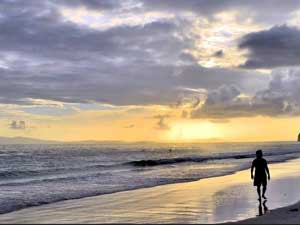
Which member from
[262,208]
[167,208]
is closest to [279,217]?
[262,208]

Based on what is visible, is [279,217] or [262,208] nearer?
[279,217]

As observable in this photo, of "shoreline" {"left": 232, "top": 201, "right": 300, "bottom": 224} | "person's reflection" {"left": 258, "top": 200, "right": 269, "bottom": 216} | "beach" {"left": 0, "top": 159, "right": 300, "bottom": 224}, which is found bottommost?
"beach" {"left": 0, "top": 159, "right": 300, "bottom": 224}

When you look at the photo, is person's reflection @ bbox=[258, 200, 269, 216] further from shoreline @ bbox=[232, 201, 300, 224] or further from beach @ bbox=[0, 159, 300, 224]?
shoreline @ bbox=[232, 201, 300, 224]

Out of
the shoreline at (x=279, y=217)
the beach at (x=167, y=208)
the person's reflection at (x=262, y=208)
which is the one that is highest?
the shoreline at (x=279, y=217)

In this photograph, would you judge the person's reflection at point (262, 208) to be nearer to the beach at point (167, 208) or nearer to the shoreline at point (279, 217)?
the beach at point (167, 208)

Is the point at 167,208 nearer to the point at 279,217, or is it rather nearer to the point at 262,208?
the point at 262,208

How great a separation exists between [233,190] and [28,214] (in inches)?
420

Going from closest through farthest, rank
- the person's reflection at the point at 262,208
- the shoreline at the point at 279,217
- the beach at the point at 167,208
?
the shoreline at the point at 279,217
the beach at the point at 167,208
the person's reflection at the point at 262,208

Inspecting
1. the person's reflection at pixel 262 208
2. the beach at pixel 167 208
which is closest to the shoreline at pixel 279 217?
the beach at pixel 167 208

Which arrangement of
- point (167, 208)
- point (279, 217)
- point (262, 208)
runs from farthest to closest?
1. point (167, 208)
2. point (262, 208)
3. point (279, 217)

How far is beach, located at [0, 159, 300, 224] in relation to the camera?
14406 mm

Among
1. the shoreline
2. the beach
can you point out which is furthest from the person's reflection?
the shoreline

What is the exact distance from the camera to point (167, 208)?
16.7 metres

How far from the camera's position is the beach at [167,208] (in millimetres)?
14406
